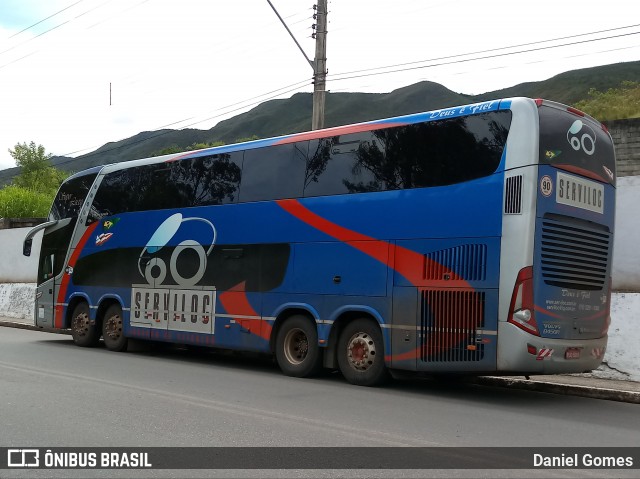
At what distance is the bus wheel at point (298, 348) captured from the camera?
1227cm

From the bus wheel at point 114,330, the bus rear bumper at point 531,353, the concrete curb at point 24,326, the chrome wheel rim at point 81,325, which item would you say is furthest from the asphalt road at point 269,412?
the concrete curb at point 24,326

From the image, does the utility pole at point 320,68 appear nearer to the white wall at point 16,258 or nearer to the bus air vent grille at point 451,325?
the bus air vent grille at point 451,325

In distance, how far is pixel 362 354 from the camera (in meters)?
11.6

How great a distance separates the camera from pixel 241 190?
539 inches

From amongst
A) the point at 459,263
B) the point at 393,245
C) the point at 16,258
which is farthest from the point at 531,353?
the point at 16,258

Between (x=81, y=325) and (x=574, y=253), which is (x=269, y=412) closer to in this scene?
(x=574, y=253)

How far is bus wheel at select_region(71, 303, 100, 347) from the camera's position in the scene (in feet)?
55.8

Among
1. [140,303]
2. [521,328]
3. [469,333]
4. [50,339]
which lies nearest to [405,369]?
[469,333]

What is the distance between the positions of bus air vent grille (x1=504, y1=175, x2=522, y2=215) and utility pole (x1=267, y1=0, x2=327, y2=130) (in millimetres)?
7220

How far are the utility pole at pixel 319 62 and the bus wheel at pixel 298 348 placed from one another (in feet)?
17.9

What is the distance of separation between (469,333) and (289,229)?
3.84 meters

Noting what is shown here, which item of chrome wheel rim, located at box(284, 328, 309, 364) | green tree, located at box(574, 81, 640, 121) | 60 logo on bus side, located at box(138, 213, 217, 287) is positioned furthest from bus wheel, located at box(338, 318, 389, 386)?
green tree, located at box(574, 81, 640, 121)

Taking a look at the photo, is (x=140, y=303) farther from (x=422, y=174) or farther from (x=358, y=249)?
(x=422, y=174)

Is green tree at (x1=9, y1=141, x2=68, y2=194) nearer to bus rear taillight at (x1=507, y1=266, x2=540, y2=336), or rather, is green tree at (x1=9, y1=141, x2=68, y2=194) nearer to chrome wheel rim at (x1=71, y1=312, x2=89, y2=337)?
chrome wheel rim at (x1=71, y1=312, x2=89, y2=337)
